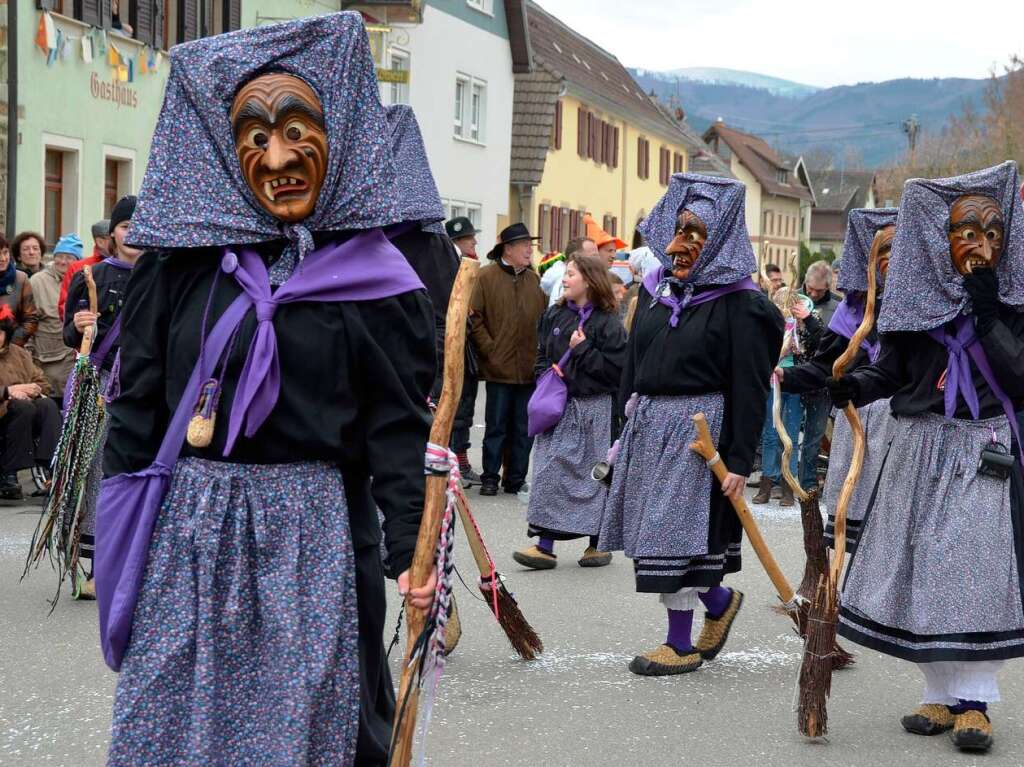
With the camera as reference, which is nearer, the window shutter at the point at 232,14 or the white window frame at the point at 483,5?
the window shutter at the point at 232,14

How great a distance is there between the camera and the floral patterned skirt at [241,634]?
3.38 metres

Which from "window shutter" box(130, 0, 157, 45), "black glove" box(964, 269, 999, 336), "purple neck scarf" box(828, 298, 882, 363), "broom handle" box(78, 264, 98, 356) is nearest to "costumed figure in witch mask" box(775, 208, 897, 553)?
"purple neck scarf" box(828, 298, 882, 363)

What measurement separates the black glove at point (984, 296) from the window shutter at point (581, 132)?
114 feet

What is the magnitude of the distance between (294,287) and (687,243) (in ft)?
11.0

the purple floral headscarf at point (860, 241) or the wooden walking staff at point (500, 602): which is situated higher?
the purple floral headscarf at point (860, 241)

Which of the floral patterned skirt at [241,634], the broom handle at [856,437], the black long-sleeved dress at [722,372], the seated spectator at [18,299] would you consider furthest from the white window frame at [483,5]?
the floral patterned skirt at [241,634]

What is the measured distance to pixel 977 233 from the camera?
19.3 ft

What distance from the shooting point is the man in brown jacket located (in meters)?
12.4

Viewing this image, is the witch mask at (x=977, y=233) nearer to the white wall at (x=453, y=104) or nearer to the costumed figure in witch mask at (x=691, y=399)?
the costumed figure in witch mask at (x=691, y=399)

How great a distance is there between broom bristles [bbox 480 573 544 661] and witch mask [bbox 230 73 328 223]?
333 cm

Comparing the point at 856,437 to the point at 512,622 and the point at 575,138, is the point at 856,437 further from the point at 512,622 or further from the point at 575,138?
the point at 575,138

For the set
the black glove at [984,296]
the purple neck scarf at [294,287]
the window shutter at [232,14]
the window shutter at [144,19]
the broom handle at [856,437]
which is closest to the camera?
the purple neck scarf at [294,287]

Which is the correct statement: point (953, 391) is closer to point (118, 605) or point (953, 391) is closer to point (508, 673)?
point (508, 673)

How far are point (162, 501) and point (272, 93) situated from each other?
3.12 feet
